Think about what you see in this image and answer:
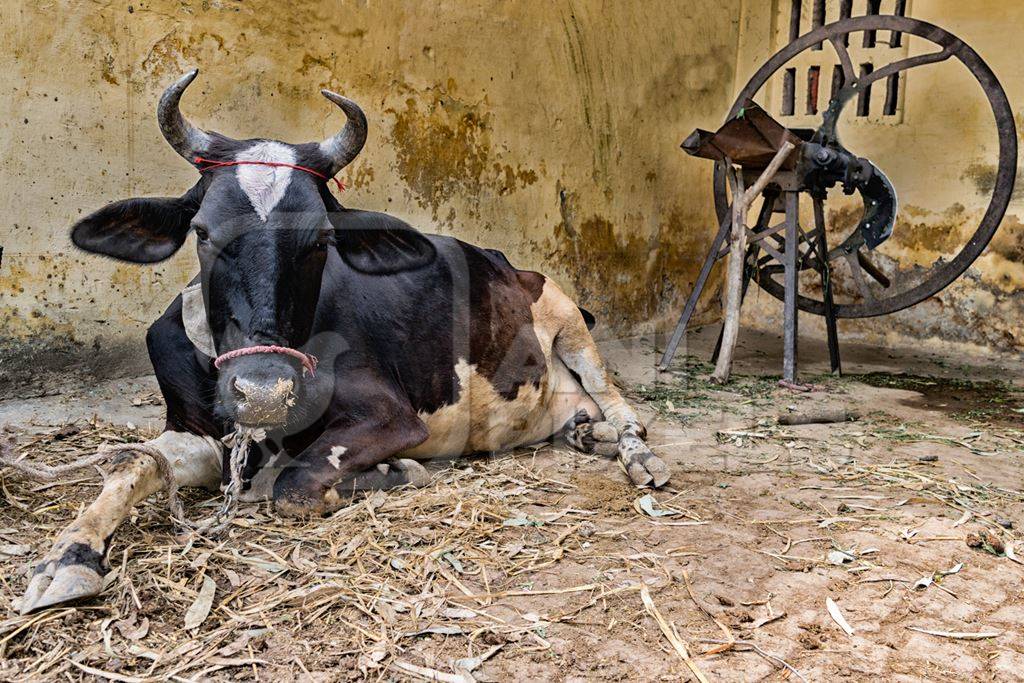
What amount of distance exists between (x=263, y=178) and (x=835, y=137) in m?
4.52

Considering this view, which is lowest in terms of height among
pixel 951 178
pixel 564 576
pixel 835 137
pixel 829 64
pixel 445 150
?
pixel 564 576

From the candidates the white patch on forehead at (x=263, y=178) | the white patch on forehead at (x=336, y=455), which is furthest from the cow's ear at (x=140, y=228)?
the white patch on forehead at (x=336, y=455)

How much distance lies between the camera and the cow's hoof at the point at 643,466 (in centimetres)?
371

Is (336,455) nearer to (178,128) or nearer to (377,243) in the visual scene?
(377,243)

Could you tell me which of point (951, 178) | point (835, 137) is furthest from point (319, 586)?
point (951, 178)

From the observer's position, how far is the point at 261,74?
16.3 feet

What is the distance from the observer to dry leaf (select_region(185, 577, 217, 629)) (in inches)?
94.6

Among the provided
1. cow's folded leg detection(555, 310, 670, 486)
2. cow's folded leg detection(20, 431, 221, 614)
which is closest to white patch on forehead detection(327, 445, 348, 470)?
cow's folded leg detection(20, 431, 221, 614)

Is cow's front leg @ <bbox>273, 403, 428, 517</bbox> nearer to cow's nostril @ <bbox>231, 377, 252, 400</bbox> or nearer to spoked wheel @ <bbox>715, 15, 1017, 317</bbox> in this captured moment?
cow's nostril @ <bbox>231, 377, 252, 400</bbox>

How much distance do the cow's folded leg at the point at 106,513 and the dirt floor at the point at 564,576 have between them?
2.2 inches

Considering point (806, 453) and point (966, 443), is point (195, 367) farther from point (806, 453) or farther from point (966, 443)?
point (966, 443)

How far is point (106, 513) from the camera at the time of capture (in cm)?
271

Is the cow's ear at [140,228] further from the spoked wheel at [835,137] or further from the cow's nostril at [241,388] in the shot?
the spoked wheel at [835,137]

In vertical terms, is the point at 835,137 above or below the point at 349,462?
above
